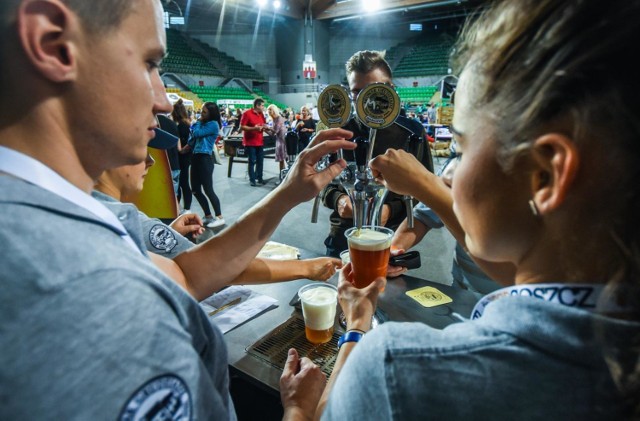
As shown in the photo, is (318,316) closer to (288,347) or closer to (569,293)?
(288,347)

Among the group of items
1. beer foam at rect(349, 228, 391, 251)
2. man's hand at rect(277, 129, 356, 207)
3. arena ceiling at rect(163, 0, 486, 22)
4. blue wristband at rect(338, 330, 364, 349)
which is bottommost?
blue wristband at rect(338, 330, 364, 349)

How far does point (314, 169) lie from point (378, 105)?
1.02ft

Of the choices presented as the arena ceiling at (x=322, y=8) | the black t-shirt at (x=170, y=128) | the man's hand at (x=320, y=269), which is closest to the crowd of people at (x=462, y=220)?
the man's hand at (x=320, y=269)

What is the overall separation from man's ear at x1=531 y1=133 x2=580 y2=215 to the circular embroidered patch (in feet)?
4.24

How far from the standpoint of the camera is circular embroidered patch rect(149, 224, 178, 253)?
4.64ft

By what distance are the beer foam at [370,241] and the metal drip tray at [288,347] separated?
12.5 inches

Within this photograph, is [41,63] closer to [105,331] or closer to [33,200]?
[33,200]

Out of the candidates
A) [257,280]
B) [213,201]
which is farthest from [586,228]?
[213,201]

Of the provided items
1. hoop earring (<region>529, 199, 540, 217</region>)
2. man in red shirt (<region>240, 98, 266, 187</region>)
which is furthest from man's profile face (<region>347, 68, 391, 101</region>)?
man in red shirt (<region>240, 98, 266, 187</region>)

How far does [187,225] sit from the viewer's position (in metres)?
2.20

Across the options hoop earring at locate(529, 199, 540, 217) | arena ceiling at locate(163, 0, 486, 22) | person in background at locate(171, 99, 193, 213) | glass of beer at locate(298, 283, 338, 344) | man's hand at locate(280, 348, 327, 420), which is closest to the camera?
hoop earring at locate(529, 199, 540, 217)

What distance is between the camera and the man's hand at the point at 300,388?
83 cm

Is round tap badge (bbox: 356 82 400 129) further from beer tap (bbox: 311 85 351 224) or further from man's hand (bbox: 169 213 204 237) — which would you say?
man's hand (bbox: 169 213 204 237)

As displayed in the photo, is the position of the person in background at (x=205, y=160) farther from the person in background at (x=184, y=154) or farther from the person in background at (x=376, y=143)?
the person in background at (x=376, y=143)
